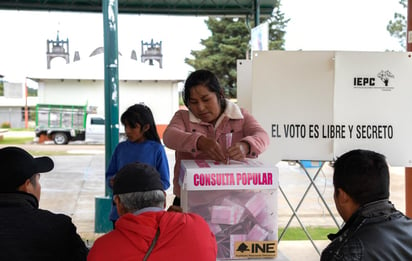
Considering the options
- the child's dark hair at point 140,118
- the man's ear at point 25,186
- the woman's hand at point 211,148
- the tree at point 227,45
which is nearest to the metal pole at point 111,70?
the child's dark hair at point 140,118

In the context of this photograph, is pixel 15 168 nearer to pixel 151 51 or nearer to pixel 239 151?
pixel 239 151

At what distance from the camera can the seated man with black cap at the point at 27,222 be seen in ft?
4.76

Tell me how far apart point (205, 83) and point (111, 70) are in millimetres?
3057

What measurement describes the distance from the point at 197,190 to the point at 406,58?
7.84ft

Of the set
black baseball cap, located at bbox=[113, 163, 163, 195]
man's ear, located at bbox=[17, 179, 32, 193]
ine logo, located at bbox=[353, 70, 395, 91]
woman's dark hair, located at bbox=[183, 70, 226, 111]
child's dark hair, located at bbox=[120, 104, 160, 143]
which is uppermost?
ine logo, located at bbox=[353, 70, 395, 91]

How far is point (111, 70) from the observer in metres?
4.86

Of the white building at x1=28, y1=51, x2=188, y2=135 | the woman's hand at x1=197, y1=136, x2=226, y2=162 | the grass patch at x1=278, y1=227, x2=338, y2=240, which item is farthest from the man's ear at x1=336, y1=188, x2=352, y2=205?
the white building at x1=28, y1=51, x2=188, y2=135

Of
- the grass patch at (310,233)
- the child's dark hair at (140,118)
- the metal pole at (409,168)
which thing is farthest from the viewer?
the grass patch at (310,233)

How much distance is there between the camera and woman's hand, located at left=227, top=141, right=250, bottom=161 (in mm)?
1828

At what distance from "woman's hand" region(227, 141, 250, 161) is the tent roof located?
5.75 metres

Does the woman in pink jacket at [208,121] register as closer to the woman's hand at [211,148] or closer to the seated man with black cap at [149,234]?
the woman's hand at [211,148]

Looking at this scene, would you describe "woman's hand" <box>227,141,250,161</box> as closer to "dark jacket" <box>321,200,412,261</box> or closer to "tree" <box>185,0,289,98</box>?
"dark jacket" <box>321,200,412,261</box>

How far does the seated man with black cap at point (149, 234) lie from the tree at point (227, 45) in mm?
25298

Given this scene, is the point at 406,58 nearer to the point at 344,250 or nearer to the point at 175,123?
the point at 175,123
